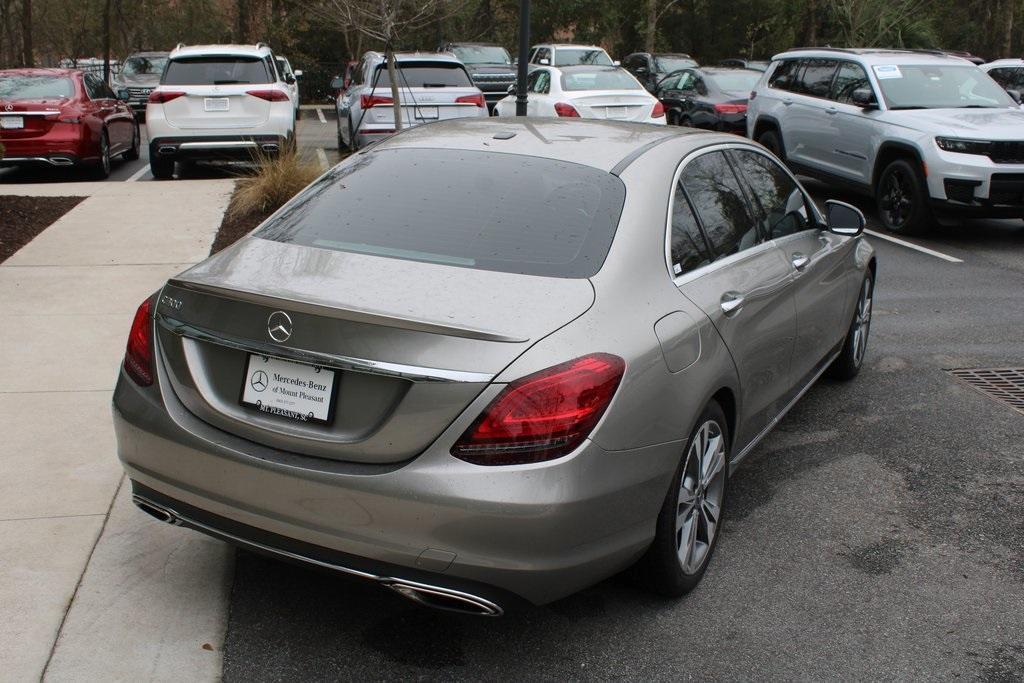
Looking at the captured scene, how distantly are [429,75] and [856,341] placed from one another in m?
9.71

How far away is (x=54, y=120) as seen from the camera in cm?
1412

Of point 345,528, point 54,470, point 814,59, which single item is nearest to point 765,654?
point 345,528

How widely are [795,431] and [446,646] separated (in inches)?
107

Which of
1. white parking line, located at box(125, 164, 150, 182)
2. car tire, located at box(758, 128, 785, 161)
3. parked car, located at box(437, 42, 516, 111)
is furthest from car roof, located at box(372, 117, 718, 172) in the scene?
parked car, located at box(437, 42, 516, 111)

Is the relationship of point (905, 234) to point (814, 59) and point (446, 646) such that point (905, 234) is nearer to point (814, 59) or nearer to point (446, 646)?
point (814, 59)

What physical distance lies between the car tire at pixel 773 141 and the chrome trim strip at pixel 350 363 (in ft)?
38.0

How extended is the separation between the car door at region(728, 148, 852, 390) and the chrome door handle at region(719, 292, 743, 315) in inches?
31.2

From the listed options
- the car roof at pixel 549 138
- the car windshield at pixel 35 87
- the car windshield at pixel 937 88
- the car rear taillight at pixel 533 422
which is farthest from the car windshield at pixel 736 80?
the car rear taillight at pixel 533 422

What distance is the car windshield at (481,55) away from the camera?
26.0 m

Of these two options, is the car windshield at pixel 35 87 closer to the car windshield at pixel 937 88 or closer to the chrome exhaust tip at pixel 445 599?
the car windshield at pixel 937 88

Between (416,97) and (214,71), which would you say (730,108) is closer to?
(416,97)

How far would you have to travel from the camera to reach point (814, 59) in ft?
44.1

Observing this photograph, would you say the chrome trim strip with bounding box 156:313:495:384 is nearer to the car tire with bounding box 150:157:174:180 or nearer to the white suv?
the white suv

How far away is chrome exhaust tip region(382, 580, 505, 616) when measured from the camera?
9.89 feet
